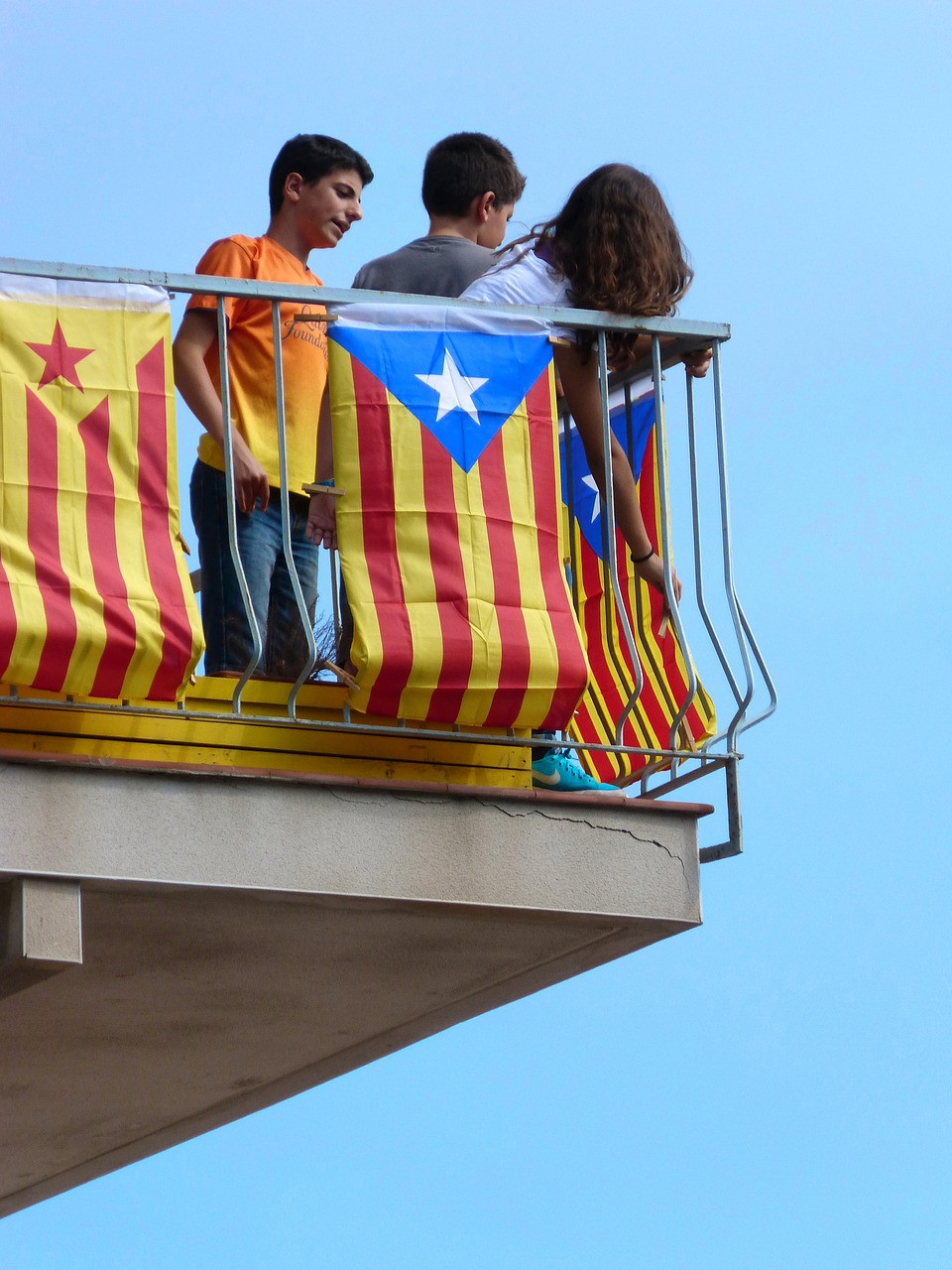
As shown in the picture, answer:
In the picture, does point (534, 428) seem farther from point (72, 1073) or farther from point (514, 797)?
point (72, 1073)

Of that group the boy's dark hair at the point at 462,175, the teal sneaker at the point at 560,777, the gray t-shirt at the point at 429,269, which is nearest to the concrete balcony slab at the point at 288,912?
the teal sneaker at the point at 560,777

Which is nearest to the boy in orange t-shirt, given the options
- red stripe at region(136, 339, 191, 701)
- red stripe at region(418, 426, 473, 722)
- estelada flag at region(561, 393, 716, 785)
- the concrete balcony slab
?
red stripe at region(136, 339, 191, 701)

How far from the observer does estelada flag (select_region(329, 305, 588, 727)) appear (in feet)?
20.2

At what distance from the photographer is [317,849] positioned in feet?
20.1

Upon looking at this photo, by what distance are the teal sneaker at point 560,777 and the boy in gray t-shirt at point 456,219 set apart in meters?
1.39

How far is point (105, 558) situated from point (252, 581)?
69 centimetres

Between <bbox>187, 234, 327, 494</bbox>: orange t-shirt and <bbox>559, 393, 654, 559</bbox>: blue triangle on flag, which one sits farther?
<bbox>559, 393, 654, 559</bbox>: blue triangle on flag

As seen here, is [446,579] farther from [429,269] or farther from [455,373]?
[429,269]

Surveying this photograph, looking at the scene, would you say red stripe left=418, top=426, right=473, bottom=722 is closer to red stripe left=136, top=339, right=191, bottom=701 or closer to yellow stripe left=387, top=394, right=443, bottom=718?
yellow stripe left=387, top=394, right=443, bottom=718

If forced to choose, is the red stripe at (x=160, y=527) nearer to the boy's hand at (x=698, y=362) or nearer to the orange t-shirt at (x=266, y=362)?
the orange t-shirt at (x=266, y=362)

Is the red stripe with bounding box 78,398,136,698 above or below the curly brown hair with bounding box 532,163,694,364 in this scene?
below

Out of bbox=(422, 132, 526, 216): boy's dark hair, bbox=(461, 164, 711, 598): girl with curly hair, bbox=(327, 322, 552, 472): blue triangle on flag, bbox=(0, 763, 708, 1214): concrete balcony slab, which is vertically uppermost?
bbox=(422, 132, 526, 216): boy's dark hair

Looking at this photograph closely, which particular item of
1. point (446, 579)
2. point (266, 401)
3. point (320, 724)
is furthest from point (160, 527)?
point (266, 401)

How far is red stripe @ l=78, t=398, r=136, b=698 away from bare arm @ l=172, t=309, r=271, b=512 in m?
0.42
